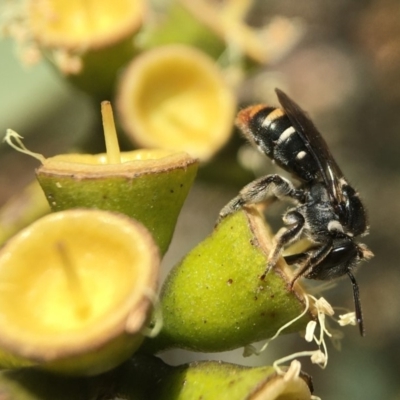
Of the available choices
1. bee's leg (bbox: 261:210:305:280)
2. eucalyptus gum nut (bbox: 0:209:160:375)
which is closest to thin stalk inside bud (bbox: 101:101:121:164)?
eucalyptus gum nut (bbox: 0:209:160:375)

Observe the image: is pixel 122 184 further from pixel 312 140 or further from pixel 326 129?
pixel 326 129

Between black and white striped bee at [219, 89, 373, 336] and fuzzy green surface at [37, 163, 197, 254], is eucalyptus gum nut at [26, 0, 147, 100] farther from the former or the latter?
fuzzy green surface at [37, 163, 197, 254]

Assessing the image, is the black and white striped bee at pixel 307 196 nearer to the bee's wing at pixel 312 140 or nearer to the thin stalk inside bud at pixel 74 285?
the bee's wing at pixel 312 140

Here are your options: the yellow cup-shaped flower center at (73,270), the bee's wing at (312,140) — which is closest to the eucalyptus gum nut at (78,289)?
the yellow cup-shaped flower center at (73,270)

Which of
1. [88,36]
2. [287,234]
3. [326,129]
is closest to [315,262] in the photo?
[287,234]

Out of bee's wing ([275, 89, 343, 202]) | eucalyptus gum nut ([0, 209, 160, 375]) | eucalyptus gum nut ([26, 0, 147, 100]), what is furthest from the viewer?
eucalyptus gum nut ([26, 0, 147, 100])
